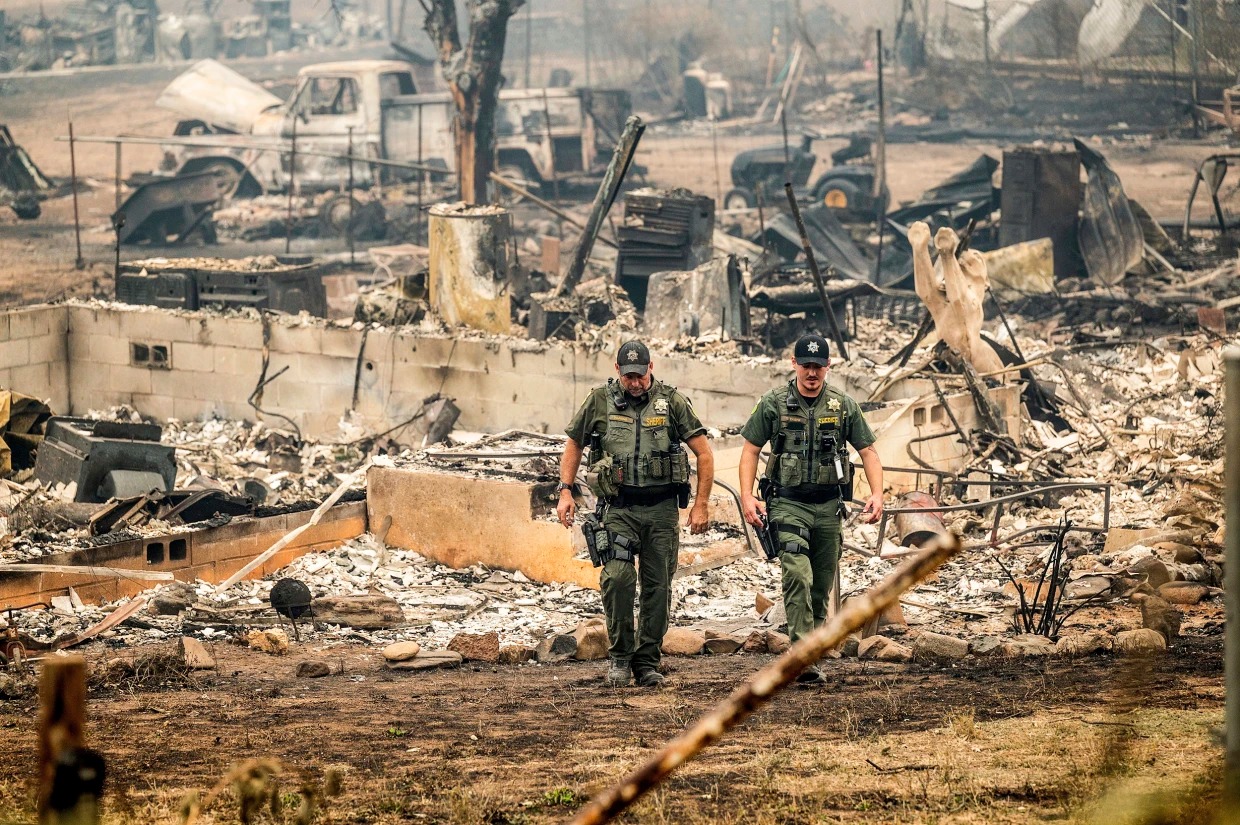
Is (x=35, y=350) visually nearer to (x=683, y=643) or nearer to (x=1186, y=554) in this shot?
(x=683, y=643)

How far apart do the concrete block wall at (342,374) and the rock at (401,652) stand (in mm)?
5362

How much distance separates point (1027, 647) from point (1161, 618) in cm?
79

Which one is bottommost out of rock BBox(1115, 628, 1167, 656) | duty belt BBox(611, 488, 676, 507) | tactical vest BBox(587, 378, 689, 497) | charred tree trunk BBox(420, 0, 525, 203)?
rock BBox(1115, 628, 1167, 656)

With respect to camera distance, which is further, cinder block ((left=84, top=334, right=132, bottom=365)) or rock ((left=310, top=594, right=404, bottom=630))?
cinder block ((left=84, top=334, right=132, bottom=365))

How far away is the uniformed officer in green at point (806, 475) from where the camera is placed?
22.6ft

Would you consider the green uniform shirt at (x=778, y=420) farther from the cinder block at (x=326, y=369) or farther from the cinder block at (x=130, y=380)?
the cinder block at (x=130, y=380)

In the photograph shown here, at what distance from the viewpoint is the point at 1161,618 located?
25.7ft

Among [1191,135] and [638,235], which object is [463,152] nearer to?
[638,235]

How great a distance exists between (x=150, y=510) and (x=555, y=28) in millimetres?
39785

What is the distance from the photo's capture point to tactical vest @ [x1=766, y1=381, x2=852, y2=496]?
6863 millimetres

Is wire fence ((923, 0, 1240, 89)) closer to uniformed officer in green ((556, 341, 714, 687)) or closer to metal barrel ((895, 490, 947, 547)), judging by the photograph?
metal barrel ((895, 490, 947, 547))

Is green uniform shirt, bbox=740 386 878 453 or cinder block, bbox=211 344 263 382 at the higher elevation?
green uniform shirt, bbox=740 386 878 453

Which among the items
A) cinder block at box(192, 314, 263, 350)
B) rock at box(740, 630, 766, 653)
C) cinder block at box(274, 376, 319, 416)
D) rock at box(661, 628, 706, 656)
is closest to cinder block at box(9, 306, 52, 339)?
cinder block at box(192, 314, 263, 350)

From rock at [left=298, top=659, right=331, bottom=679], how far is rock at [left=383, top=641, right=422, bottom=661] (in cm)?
31
